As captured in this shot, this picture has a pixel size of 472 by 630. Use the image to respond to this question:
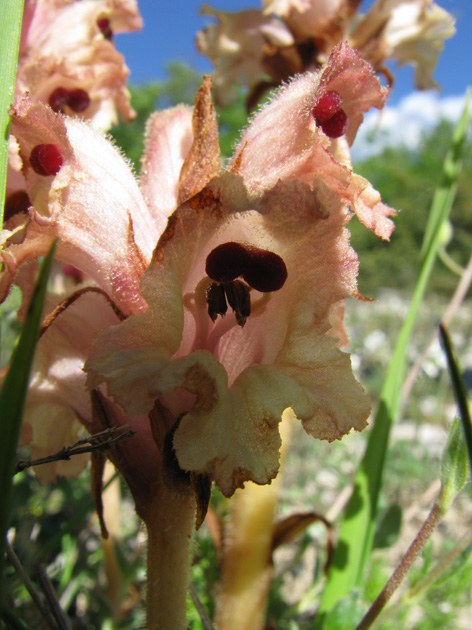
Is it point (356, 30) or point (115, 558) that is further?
point (356, 30)

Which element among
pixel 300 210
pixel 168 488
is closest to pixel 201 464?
pixel 168 488

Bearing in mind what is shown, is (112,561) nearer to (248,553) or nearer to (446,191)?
(248,553)

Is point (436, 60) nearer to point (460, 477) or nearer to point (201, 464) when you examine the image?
point (460, 477)

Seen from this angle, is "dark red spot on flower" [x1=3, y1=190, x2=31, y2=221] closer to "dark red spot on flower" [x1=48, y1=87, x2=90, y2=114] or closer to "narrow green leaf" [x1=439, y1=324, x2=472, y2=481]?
"dark red spot on flower" [x1=48, y1=87, x2=90, y2=114]

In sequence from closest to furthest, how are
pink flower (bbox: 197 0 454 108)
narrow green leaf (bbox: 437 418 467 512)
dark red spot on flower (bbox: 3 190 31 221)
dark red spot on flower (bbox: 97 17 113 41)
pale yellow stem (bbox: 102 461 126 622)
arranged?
narrow green leaf (bbox: 437 418 467 512)
dark red spot on flower (bbox: 3 190 31 221)
dark red spot on flower (bbox: 97 17 113 41)
pale yellow stem (bbox: 102 461 126 622)
pink flower (bbox: 197 0 454 108)

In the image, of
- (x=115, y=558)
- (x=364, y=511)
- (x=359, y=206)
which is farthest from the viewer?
(x=115, y=558)

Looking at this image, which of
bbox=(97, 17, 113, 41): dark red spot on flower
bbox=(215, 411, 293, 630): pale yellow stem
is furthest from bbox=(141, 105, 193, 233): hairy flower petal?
bbox=(215, 411, 293, 630): pale yellow stem

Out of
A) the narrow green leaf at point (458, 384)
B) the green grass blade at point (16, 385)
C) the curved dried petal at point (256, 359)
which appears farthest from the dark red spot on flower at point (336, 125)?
the green grass blade at point (16, 385)

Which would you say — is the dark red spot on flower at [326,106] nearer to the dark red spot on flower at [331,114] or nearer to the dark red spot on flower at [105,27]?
the dark red spot on flower at [331,114]
